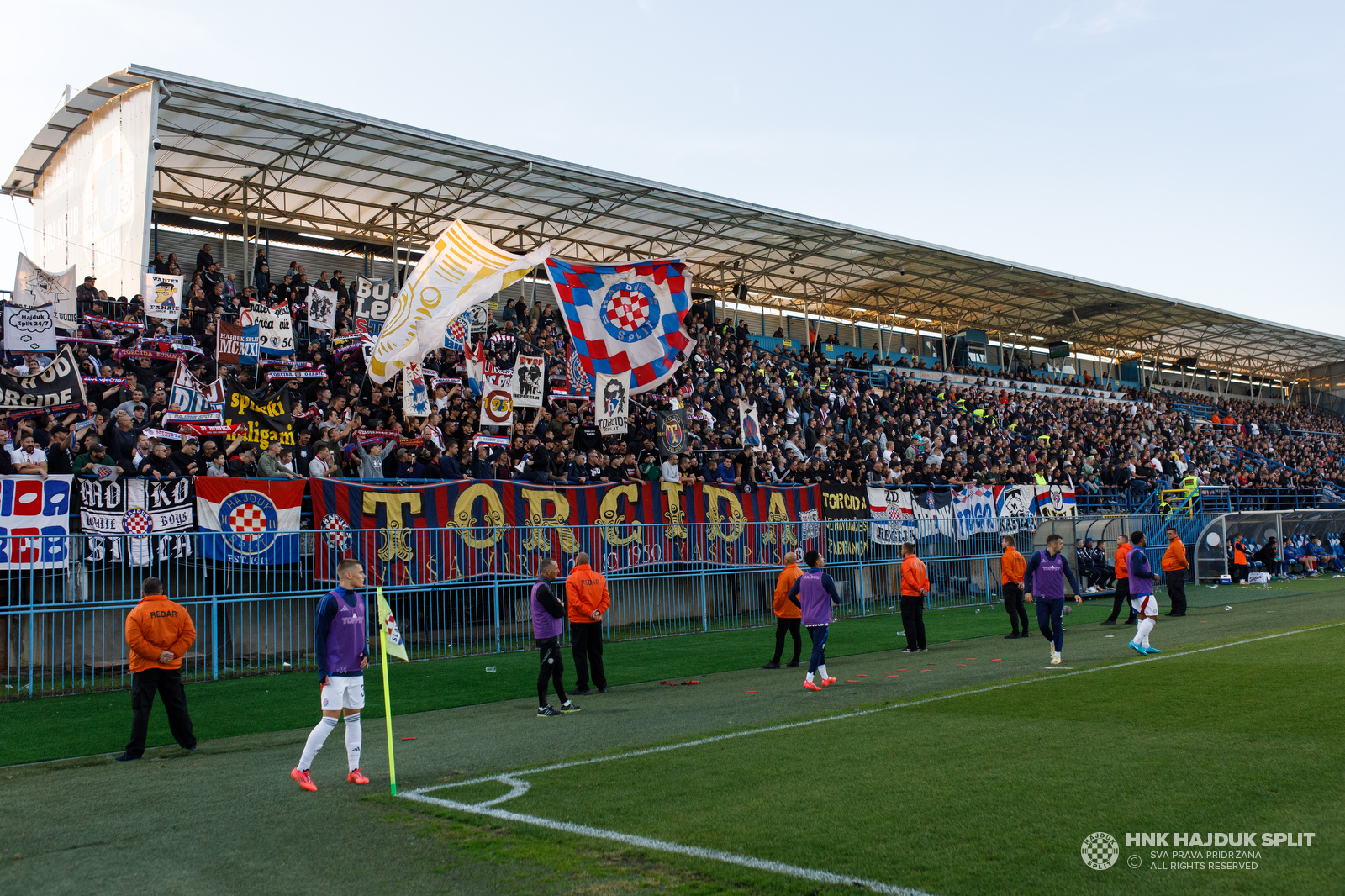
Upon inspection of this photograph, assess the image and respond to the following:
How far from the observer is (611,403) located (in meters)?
19.4

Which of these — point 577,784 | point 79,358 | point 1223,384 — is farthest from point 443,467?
point 1223,384

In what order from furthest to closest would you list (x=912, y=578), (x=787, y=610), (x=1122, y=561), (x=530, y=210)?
(x=530, y=210), (x=1122, y=561), (x=912, y=578), (x=787, y=610)

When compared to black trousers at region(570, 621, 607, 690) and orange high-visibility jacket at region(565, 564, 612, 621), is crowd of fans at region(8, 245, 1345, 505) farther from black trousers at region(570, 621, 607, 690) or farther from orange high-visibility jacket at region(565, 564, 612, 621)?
black trousers at region(570, 621, 607, 690)

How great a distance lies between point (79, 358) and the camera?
60.1 ft

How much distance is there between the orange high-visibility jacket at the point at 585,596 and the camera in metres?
13.7

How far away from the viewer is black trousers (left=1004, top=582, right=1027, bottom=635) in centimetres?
1895

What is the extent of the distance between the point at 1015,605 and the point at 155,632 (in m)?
15.0

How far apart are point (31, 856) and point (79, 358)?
14.5 metres

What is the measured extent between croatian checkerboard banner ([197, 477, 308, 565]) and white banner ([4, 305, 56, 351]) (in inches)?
194

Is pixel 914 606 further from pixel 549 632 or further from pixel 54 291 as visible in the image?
pixel 54 291

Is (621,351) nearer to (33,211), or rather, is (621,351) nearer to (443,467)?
(443,467)

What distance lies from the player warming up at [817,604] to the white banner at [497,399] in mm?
9142

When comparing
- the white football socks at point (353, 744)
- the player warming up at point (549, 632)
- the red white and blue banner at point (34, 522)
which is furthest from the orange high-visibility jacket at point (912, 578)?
the red white and blue banner at point (34, 522)

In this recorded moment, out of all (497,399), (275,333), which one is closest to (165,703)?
(497,399)
